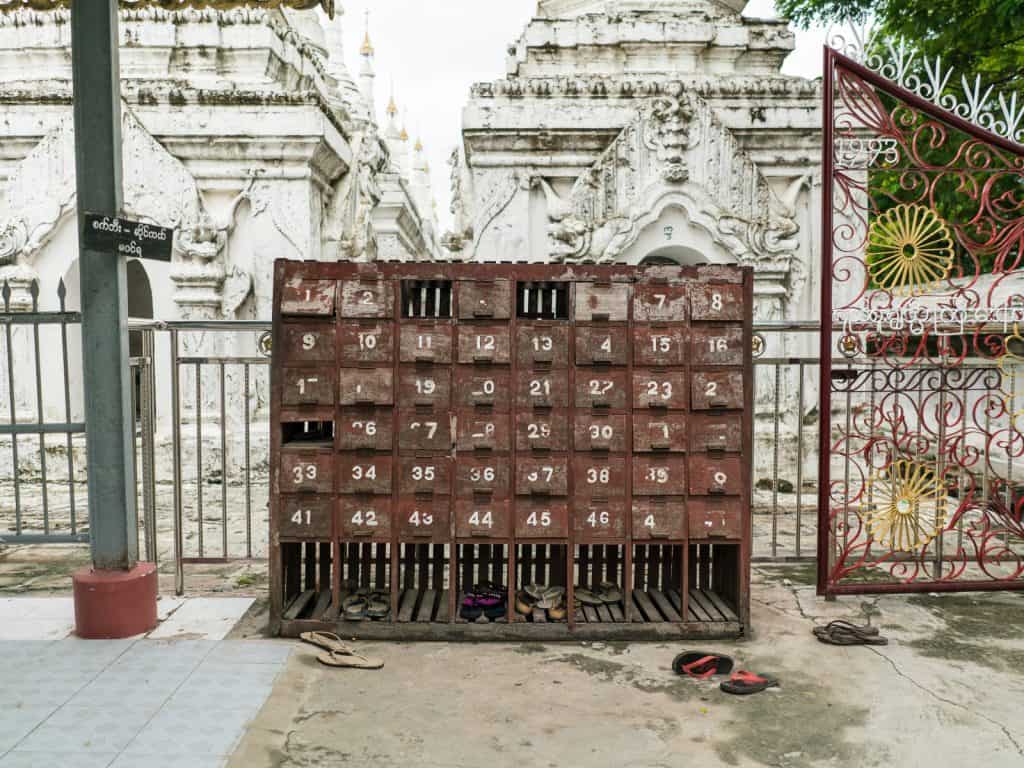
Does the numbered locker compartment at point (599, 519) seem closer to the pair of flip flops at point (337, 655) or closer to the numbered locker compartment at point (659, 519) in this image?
the numbered locker compartment at point (659, 519)

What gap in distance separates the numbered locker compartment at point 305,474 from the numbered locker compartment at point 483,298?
97cm

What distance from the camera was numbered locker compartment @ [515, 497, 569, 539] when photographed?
4.05 m

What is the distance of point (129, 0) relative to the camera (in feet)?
15.5

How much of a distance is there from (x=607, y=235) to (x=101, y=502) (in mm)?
5461

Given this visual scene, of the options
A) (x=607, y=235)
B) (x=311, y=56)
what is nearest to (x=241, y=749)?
(x=607, y=235)

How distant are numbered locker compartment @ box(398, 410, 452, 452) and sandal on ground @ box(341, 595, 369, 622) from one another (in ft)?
2.66

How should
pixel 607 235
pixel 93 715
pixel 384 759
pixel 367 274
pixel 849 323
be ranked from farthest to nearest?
pixel 607 235, pixel 849 323, pixel 367 274, pixel 93 715, pixel 384 759

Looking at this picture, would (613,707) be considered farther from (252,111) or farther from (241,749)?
(252,111)

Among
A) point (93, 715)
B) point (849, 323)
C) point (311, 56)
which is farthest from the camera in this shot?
point (311, 56)

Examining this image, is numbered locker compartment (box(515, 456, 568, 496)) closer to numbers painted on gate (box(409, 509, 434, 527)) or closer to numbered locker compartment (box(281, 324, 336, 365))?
numbers painted on gate (box(409, 509, 434, 527))

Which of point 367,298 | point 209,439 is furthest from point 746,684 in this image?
point 209,439

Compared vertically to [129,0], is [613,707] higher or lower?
lower

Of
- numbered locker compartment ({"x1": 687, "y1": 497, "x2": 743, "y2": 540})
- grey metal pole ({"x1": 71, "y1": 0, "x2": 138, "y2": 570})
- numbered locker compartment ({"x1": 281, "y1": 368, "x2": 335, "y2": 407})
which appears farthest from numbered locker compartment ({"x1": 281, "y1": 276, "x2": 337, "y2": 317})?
numbered locker compartment ({"x1": 687, "y1": 497, "x2": 743, "y2": 540})

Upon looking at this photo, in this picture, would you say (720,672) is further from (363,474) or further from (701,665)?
(363,474)
